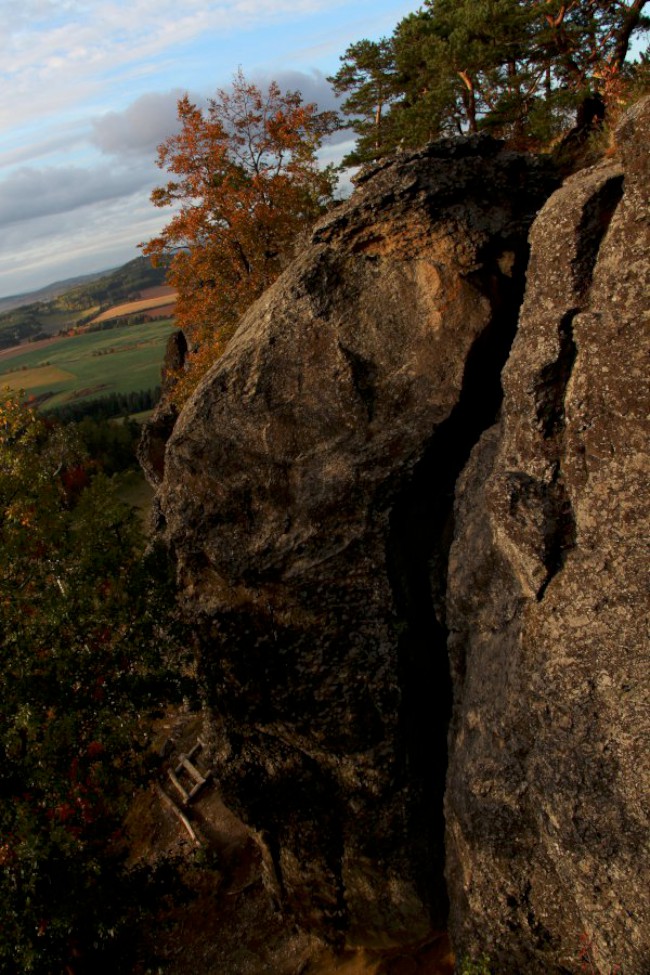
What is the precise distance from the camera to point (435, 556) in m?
12.6

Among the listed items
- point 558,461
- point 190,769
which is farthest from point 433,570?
point 190,769

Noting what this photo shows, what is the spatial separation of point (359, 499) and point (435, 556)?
79.6 inches

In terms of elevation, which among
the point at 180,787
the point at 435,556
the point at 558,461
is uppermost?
the point at 558,461

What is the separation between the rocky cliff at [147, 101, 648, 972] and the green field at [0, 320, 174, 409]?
394 ft

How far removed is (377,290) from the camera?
1215 cm

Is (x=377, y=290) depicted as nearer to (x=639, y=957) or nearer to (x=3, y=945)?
(x=639, y=957)

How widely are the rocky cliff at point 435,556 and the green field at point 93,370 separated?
120215 millimetres

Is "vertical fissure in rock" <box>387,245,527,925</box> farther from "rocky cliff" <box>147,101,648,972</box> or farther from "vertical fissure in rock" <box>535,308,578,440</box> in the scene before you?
"vertical fissure in rock" <box>535,308,578,440</box>

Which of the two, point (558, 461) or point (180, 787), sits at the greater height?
point (558, 461)

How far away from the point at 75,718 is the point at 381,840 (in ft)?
22.5

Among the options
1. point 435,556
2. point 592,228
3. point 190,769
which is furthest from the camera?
point 190,769

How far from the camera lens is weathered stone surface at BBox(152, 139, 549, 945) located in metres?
11.8

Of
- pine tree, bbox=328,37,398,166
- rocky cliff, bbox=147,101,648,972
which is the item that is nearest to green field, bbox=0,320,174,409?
pine tree, bbox=328,37,398,166

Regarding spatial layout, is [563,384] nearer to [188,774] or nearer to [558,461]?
[558,461]
